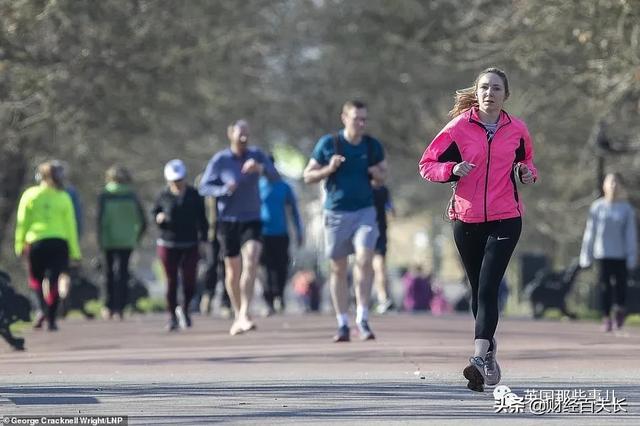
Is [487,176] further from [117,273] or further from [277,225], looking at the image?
[117,273]

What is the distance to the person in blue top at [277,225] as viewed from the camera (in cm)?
2092

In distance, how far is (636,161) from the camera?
30.3 metres

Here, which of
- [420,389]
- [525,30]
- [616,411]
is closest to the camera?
[616,411]

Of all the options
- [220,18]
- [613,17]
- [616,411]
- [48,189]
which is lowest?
[616,411]

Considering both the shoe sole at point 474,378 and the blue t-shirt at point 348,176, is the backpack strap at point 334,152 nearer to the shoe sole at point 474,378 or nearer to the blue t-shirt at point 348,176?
the blue t-shirt at point 348,176

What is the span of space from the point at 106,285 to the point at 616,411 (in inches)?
530

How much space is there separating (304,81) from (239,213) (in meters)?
22.9

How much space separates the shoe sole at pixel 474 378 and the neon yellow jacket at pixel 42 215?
8.82m

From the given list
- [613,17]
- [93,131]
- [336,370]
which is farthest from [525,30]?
[336,370]

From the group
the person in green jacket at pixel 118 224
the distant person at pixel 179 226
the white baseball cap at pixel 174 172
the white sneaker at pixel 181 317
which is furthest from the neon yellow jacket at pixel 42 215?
the person in green jacket at pixel 118 224

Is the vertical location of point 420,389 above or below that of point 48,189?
below

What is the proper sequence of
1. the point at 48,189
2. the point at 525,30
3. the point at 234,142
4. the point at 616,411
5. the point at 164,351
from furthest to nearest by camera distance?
1. the point at 525,30
2. the point at 48,189
3. the point at 234,142
4. the point at 164,351
5. the point at 616,411

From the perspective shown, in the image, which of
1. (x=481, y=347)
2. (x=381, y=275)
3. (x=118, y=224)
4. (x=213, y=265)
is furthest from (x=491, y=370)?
(x=118, y=224)

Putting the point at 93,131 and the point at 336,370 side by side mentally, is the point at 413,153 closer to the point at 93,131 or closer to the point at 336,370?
the point at 93,131
